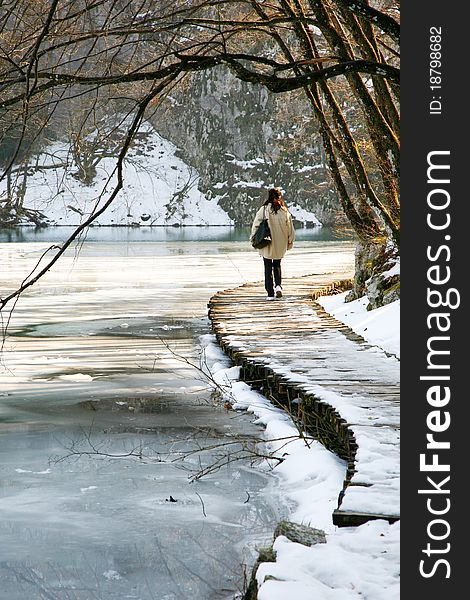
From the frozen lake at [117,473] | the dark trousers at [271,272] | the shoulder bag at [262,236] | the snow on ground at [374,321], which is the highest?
the shoulder bag at [262,236]

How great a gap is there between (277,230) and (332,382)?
21.2 feet

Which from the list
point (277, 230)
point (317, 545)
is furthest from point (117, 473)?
point (277, 230)

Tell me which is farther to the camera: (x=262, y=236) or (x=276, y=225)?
(x=276, y=225)

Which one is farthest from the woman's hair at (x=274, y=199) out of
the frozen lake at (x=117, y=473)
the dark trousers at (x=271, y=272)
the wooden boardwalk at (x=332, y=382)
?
the frozen lake at (x=117, y=473)

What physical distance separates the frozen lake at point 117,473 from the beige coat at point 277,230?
1.51 meters

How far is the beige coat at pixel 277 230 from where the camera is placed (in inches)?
592

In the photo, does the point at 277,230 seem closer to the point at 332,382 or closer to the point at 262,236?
the point at 262,236

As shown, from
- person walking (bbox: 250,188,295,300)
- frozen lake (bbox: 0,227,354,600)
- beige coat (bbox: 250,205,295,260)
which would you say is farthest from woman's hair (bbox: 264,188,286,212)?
frozen lake (bbox: 0,227,354,600)

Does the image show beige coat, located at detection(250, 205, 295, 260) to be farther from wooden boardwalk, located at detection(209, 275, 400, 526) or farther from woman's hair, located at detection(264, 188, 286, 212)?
wooden boardwalk, located at detection(209, 275, 400, 526)

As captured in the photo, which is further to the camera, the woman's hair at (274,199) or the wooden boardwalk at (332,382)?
the woman's hair at (274,199)

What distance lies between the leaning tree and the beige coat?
4.21 feet

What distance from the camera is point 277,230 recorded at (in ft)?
49.2

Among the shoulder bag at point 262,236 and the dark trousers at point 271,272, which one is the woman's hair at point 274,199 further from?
the dark trousers at point 271,272

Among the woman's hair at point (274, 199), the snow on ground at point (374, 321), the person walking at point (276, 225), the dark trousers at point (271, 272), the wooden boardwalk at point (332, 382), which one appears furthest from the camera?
the dark trousers at point (271, 272)
